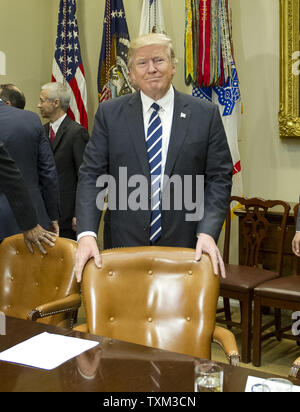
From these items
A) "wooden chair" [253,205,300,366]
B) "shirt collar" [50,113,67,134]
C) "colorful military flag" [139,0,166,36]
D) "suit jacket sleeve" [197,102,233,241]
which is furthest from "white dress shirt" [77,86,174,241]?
"colorful military flag" [139,0,166,36]

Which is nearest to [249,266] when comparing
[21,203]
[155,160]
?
[155,160]

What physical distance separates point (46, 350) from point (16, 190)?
3.94ft

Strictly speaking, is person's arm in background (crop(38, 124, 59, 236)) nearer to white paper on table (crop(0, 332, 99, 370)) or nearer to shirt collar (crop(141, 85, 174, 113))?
shirt collar (crop(141, 85, 174, 113))

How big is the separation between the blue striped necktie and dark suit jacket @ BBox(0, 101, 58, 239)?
3.39 feet

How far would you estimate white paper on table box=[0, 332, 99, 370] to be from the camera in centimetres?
164

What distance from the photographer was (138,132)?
265cm

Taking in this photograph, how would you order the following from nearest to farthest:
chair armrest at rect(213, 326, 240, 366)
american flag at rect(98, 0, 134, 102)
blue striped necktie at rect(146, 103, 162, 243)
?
1. chair armrest at rect(213, 326, 240, 366)
2. blue striped necktie at rect(146, 103, 162, 243)
3. american flag at rect(98, 0, 134, 102)

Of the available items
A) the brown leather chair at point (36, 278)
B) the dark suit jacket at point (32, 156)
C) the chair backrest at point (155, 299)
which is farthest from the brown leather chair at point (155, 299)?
the dark suit jacket at point (32, 156)

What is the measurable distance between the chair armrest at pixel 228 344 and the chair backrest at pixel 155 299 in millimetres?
39

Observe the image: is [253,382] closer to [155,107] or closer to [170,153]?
[170,153]

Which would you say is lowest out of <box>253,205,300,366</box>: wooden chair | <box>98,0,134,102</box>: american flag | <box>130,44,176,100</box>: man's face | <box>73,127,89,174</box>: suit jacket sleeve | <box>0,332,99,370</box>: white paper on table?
<box>253,205,300,366</box>: wooden chair

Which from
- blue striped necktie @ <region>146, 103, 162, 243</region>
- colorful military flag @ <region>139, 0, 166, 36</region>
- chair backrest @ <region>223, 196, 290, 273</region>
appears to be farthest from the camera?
colorful military flag @ <region>139, 0, 166, 36</region>

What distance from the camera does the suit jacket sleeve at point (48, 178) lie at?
3771 millimetres

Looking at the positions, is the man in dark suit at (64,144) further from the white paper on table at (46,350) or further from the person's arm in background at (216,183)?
the white paper on table at (46,350)
